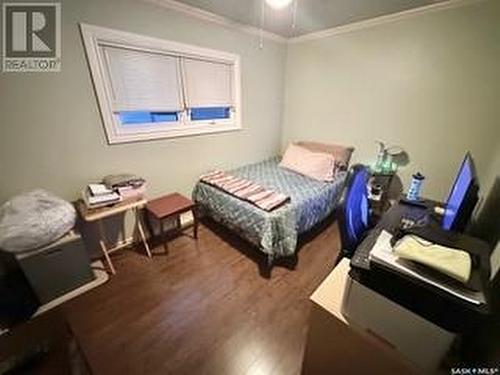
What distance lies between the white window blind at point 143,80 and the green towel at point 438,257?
7.74ft

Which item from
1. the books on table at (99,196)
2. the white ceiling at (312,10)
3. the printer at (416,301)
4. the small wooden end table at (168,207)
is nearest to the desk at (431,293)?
the printer at (416,301)

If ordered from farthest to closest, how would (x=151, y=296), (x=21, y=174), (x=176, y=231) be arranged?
(x=176, y=231) → (x=151, y=296) → (x=21, y=174)

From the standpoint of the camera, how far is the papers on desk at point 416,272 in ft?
2.08

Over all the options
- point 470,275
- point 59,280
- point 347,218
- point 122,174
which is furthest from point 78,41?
point 470,275

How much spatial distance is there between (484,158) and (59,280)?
384 centimetres

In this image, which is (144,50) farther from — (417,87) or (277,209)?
(417,87)

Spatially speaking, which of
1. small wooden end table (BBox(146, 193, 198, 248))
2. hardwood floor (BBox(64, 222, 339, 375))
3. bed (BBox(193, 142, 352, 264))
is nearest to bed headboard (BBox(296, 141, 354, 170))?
A: bed (BBox(193, 142, 352, 264))

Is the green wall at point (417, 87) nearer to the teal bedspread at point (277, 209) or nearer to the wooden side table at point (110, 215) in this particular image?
the teal bedspread at point (277, 209)

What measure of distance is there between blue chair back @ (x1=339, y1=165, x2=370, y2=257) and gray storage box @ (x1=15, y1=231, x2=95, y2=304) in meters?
1.92

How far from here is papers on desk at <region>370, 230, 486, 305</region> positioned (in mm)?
635

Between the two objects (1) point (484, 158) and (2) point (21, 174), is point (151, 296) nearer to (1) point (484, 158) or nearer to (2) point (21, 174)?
(2) point (21, 174)

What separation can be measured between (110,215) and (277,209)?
1.51m

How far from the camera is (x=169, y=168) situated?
101 inches

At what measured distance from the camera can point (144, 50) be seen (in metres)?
2.14
